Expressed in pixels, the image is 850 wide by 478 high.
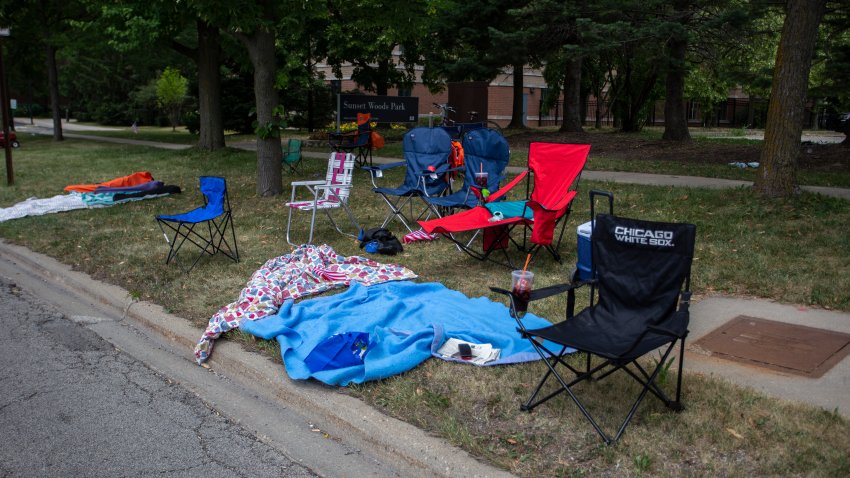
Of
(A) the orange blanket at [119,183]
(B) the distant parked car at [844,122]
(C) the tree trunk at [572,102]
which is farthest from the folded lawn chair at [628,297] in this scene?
(C) the tree trunk at [572,102]

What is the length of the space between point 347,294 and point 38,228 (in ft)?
20.4

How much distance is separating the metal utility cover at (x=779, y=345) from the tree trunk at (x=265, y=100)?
846 centimetres

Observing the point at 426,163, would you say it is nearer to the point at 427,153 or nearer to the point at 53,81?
the point at 427,153

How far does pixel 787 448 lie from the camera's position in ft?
11.5

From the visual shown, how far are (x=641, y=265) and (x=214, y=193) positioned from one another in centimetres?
528

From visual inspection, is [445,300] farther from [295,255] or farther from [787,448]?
[787,448]

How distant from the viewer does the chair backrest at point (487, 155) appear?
8.84m

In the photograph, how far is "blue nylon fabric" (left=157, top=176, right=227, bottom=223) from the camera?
7685mm

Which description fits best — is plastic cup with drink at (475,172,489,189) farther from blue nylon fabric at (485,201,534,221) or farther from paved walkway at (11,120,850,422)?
paved walkway at (11,120,850,422)

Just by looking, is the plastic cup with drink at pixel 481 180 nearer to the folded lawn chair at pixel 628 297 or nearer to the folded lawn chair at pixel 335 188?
the folded lawn chair at pixel 335 188

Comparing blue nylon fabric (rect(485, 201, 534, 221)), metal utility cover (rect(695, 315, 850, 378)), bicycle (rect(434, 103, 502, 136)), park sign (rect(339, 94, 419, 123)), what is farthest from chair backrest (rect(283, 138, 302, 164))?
metal utility cover (rect(695, 315, 850, 378))

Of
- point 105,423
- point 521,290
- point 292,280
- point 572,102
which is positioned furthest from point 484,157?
point 572,102

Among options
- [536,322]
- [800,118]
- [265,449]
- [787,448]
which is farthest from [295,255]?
[800,118]

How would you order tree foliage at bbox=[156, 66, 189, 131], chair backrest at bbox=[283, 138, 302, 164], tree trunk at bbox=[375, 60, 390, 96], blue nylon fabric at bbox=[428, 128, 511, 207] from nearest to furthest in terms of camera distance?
blue nylon fabric at bbox=[428, 128, 511, 207], chair backrest at bbox=[283, 138, 302, 164], tree trunk at bbox=[375, 60, 390, 96], tree foliage at bbox=[156, 66, 189, 131]
